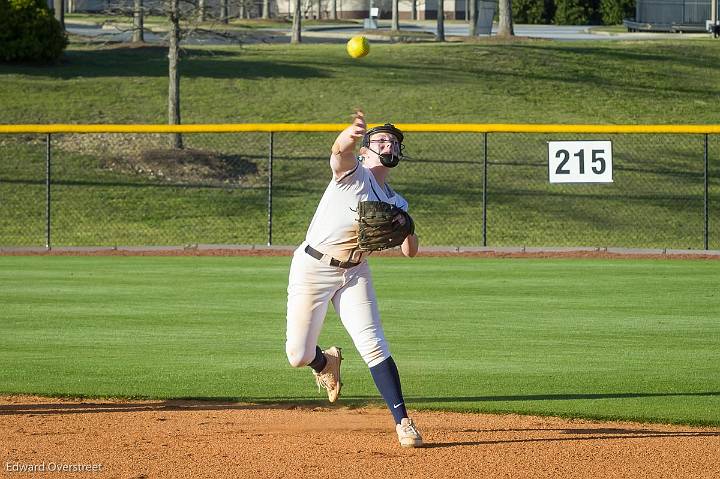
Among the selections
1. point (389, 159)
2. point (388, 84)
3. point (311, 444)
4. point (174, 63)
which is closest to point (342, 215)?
point (389, 159)

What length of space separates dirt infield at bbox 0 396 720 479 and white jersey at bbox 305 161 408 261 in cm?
120

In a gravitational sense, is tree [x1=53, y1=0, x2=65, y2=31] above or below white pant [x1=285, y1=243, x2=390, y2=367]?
above

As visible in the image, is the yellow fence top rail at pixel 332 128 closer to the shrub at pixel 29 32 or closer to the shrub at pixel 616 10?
the shrub at pixel 29 32

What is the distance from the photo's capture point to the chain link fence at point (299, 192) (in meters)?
22.1

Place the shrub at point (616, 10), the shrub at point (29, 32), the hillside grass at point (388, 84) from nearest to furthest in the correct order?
the shrub at point (29, 32), the hillside grass at point (388, 84), the shrub at point (616, 10)

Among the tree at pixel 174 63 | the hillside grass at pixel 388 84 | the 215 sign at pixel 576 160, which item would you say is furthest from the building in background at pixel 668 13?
the 215 sign at pixel 576 160

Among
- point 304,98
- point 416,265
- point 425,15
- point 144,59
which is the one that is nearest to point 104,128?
point 416,265

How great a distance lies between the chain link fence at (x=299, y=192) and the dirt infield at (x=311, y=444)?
491 inches

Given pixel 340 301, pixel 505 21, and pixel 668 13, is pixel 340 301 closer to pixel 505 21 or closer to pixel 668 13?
pixel 505 21

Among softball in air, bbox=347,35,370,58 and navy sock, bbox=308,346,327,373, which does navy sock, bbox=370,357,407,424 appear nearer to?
navy sock, bbox=308,346,327,373

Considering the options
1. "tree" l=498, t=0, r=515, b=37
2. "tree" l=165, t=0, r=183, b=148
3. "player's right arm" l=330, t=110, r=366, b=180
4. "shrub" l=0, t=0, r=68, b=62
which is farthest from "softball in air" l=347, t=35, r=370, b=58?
"tree" l=498, t=0, r=515, b=37

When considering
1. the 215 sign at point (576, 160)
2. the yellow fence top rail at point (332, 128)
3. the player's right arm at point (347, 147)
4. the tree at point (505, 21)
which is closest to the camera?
the player's right arm at point (347, 147)

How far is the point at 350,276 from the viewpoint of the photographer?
668cm

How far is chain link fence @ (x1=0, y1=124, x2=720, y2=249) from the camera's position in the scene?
72.6ft
